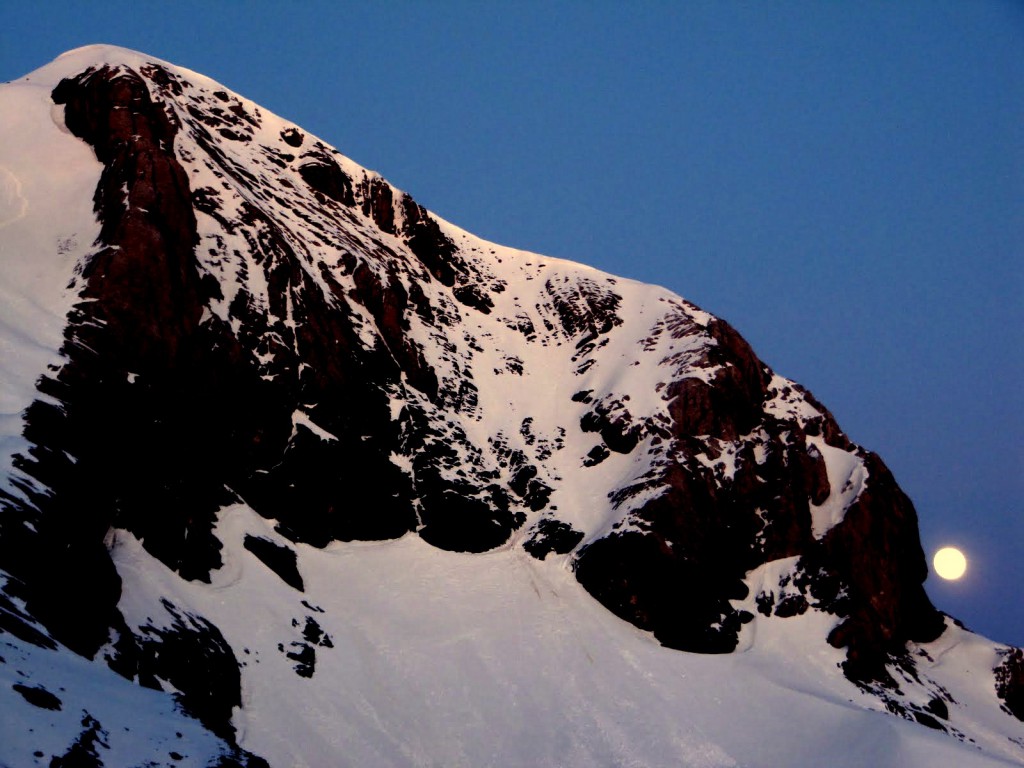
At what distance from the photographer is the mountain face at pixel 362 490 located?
40094mm

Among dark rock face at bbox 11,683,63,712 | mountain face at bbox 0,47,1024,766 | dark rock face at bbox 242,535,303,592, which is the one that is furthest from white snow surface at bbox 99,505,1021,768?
dark rock face at bbox 11,683,63,712

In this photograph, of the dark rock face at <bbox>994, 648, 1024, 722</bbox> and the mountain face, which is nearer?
the mountain face

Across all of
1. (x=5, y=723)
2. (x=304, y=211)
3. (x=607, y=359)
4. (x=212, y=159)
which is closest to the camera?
(x=5, y=723)

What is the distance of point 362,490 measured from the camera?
6266 cm

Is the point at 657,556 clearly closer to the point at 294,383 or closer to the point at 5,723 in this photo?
the point at 294,383

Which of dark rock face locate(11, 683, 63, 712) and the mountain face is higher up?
the mountain face

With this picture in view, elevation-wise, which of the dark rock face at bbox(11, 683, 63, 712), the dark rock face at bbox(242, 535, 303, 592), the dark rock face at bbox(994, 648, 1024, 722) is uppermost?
the dark rock face at bbox(994, 648, 1024, 722)

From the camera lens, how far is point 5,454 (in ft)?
117

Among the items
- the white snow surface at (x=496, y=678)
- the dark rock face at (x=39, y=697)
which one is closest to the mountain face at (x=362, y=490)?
the white snow surface at (x=496, y=678)

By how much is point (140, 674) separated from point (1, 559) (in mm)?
7306

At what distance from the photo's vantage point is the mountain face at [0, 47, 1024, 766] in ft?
132

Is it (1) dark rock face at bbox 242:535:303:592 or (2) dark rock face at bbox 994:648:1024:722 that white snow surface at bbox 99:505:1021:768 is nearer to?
(1) dark rock face at bbox 242:535:303:592

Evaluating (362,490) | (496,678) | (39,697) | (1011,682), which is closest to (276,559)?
(362,490)

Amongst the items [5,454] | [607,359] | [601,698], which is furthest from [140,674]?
[607,359]
